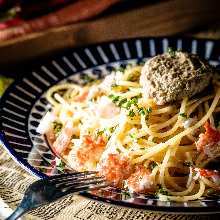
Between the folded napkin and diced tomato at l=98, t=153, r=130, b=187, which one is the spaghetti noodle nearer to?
diced tomato at l=98, t=153, r=130, b=187

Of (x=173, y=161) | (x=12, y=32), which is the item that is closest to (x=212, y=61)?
(x=173, y=161)

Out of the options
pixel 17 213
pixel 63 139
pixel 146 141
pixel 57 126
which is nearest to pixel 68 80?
pixel 57 126

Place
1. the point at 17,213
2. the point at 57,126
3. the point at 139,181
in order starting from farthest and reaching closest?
1. the point at 57,126
2. the point at 139,181
3. the point at 17,213

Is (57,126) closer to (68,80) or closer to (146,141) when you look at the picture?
(68,80)

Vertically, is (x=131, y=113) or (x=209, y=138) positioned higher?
(x=131, y=113)

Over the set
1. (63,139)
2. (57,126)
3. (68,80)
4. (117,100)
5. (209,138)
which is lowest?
(209,138)
